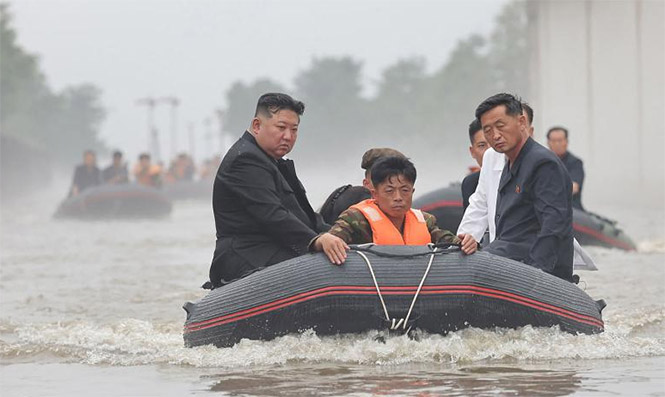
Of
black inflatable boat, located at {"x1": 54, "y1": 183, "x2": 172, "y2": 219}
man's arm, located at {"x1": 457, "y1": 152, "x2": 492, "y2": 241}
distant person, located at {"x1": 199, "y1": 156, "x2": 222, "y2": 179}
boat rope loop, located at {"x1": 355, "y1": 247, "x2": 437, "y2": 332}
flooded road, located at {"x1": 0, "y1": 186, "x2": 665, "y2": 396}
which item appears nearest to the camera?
flooded road, located at {"x1": 0, "y1": 186, "x2": 665, "y2": 396}

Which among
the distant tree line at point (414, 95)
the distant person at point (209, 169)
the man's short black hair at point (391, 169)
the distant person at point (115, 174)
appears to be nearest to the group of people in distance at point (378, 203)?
the man's short black hair at point (391, 169)

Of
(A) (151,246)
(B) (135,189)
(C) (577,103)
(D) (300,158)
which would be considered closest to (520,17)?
(D) (300,158)

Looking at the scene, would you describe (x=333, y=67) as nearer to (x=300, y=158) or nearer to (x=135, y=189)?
(x=300, y=158)

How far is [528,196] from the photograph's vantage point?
27.3 ft

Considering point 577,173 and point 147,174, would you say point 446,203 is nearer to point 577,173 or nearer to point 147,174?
point 577,173

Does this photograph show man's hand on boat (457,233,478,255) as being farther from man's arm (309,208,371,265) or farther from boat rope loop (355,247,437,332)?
man's arm (309,208,371,265)

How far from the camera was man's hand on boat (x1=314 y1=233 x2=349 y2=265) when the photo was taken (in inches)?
304

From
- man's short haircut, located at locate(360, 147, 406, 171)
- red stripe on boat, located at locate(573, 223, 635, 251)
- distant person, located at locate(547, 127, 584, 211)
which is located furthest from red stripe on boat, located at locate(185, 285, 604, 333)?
red stripe on boat, located at locate(573, 223, 635, 251)

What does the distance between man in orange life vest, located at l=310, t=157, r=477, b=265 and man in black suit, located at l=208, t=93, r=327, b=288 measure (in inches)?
11.1

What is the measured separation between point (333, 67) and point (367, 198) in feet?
606

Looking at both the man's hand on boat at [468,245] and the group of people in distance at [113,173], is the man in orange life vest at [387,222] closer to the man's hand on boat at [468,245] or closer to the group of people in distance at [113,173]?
the man's hand on boat at [468,245]

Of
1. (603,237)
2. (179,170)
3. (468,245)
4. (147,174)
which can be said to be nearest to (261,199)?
(468,245)

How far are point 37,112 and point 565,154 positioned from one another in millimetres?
110077

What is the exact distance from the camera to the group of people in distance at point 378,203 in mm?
8094
